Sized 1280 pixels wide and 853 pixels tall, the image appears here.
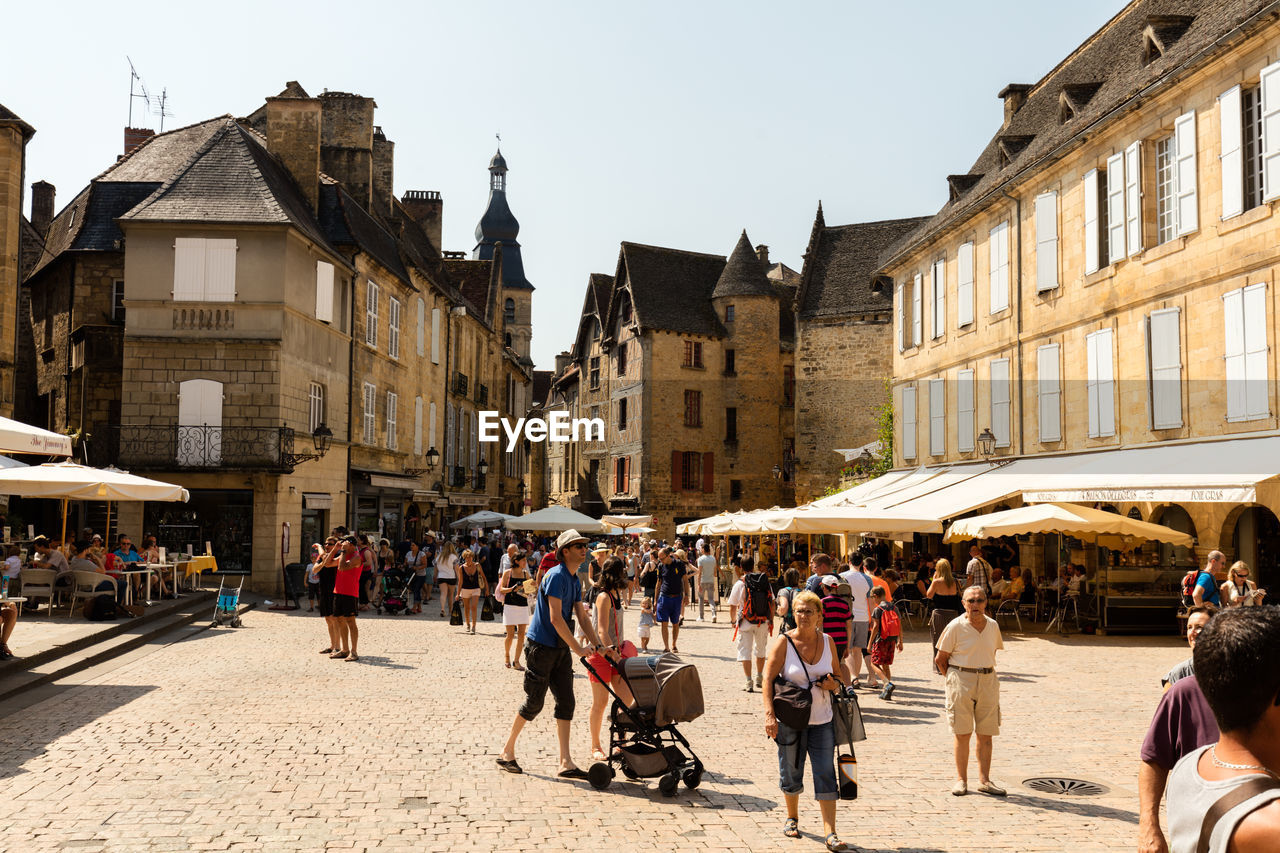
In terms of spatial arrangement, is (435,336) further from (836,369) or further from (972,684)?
(972,684)

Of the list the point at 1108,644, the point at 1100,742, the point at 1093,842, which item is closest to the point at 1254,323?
the point at 1108,644

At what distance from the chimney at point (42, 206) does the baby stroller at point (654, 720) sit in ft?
107

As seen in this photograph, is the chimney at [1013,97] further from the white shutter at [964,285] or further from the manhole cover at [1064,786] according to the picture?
the manhole cover at [1064,786]

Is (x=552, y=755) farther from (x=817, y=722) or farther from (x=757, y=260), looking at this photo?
(x=757, y=260)

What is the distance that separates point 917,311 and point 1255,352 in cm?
1318

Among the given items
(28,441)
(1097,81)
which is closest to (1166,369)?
(1097,81)

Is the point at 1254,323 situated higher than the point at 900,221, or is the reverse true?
the point at 900,221

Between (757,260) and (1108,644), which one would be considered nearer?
(1108,644)

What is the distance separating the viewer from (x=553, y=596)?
7.74 m

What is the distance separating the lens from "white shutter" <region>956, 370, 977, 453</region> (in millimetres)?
25234

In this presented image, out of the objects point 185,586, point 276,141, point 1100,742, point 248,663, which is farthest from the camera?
point 276,141

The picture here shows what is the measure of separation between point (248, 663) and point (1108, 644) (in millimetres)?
12067

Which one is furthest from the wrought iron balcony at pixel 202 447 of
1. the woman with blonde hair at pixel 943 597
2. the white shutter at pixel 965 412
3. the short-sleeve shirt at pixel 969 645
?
the short-sleeve shirt at pixel 969 645

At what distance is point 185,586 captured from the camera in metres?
22.2
